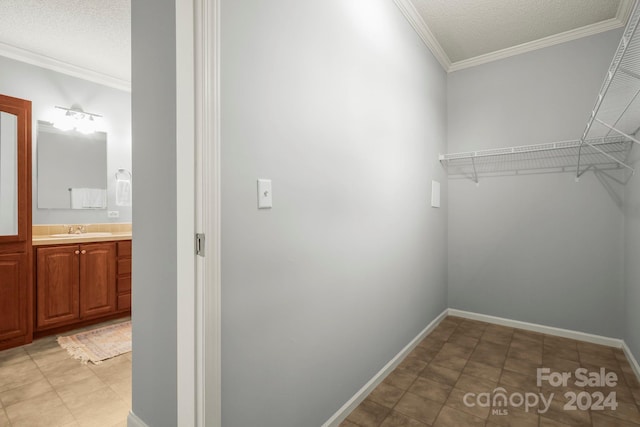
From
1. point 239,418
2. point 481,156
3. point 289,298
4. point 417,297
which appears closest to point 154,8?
point 289,298

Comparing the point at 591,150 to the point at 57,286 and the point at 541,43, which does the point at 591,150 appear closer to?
the point at 541,43

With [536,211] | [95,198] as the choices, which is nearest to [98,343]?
[95,198]

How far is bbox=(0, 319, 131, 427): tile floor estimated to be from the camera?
1703mm

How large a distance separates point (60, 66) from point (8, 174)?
1303mm

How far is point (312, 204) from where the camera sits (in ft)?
4.77

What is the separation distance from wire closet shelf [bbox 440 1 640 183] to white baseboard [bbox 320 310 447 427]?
1.69 m

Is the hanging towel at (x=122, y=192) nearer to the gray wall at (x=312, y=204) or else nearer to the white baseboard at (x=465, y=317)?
the gray wall at (x=312, y=204)

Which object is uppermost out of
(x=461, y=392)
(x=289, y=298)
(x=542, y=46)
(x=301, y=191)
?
(x=542, y=46)

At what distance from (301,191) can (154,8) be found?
1011 mm

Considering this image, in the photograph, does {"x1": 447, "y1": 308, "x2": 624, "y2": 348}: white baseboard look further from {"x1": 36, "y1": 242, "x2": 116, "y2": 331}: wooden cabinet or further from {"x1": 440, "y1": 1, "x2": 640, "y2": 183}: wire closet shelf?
{"x1": 36, "y1": 242, "x2": 116, "y2": 331}: wooden cabinet

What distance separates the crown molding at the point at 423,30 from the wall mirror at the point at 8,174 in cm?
319

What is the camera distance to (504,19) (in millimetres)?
2486

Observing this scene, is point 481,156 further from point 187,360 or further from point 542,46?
point 187,360

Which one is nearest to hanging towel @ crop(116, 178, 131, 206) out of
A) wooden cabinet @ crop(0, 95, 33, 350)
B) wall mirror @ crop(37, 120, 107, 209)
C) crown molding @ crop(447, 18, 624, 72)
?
wall mirror @ crop(37, 120, 107, 209)
